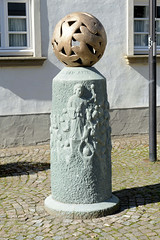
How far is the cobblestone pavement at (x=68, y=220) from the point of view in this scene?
4789 mm

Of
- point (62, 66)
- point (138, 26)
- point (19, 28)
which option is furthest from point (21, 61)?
point (138, 26)

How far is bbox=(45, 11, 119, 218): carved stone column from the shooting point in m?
5.16

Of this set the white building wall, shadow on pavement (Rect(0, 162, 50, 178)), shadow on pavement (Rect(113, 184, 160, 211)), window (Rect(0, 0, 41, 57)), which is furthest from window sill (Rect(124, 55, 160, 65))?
shadow on pavement (Rect(113, 184, 160, 211))

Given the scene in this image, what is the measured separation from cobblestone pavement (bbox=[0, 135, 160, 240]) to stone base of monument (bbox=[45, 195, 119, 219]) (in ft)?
0.25

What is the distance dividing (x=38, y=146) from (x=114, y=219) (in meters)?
4.61

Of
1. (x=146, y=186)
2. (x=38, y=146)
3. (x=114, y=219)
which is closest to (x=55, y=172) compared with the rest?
(x=114, y=219)

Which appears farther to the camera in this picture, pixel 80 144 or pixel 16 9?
pixel 16 9

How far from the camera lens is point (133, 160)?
8047 mm

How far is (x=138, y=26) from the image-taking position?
34.5ft

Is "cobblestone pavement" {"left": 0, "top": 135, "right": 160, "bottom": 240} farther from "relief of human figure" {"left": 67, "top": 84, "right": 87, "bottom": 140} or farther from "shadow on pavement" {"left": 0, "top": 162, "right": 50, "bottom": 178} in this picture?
"relief of human figure" {"left": 67, "top": 84, "right": 87, "bottom": 140}

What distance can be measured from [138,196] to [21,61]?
448 centimetres

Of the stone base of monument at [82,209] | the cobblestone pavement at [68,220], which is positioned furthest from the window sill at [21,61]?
the stone base of monument at [82,209]

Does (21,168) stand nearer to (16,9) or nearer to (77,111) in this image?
(77,111)

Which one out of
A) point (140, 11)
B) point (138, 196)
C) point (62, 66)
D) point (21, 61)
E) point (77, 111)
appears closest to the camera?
point (77, 111)
